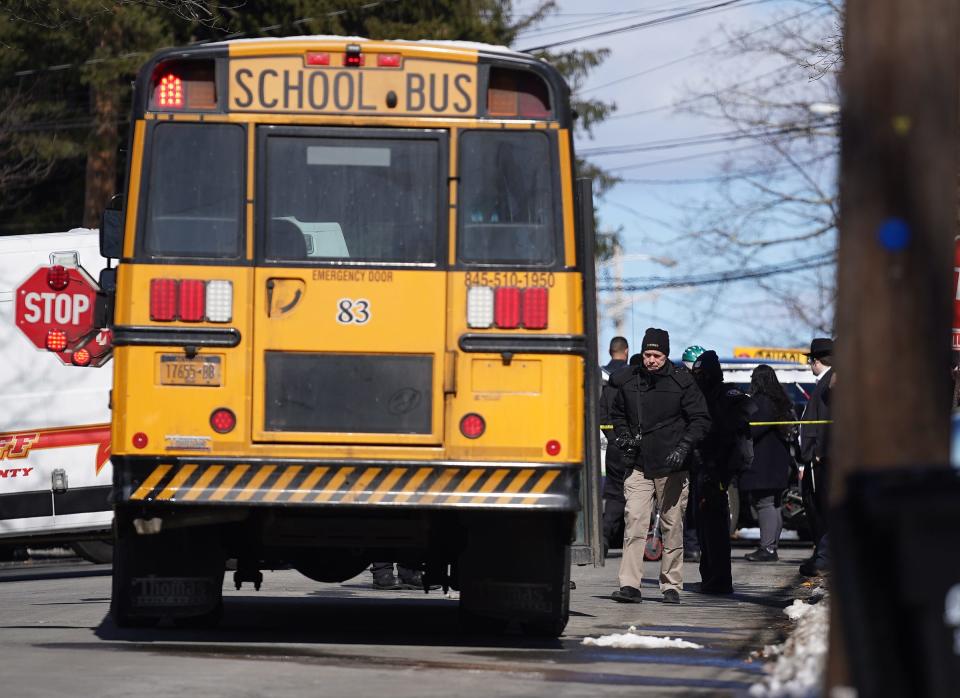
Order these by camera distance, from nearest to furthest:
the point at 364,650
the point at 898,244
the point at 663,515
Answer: the point at 898,244
the point at 364,650
the point at 663,515

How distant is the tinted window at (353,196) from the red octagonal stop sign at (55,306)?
6.18 metres

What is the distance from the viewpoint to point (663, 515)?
43.5ft

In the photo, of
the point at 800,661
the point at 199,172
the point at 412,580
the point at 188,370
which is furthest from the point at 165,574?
the point at 412,580

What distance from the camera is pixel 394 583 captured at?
1448 centimetres

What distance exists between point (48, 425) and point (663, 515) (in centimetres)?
539

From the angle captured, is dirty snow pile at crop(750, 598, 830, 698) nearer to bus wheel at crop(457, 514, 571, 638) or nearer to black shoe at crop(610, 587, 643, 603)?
bus wheel at crop(457, 514, 571, 638)

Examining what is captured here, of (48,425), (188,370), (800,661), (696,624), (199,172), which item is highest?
(199,172)

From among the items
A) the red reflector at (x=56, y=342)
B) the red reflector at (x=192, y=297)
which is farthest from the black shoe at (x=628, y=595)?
the red reflector at (x=56, y=342)

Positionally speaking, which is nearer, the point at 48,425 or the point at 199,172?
the point at 199,172

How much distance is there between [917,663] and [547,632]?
5.53m

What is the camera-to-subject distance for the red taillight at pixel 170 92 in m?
9.51

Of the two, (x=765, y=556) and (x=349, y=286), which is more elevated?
(x=349, y=286)

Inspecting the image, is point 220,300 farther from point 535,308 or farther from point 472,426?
point 535,308

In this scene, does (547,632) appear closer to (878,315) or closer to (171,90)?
(171,90)
